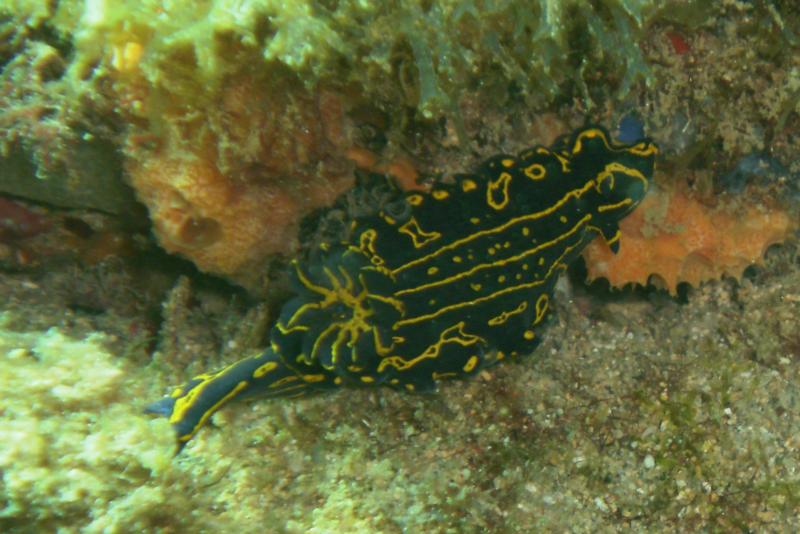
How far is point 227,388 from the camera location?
3.43 meters

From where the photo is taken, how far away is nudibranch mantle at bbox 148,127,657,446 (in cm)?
335

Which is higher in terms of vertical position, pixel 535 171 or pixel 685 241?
pixel 535 171

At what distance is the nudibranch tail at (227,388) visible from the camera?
318cm

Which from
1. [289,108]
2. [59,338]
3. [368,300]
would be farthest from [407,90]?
[59,338]

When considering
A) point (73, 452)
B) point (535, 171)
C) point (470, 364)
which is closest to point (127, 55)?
point (73, 452)

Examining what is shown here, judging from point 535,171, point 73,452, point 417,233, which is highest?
point 535,171

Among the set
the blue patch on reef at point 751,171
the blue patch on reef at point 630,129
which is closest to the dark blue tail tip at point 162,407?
the blue patch on reef at point 630,129

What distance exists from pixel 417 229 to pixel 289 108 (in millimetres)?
1001

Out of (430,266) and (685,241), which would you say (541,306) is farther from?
(685,241)

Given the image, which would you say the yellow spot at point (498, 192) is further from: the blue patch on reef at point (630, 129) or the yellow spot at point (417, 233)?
the blue patch on reef at point (630, 129)

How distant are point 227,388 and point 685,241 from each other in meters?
3.00

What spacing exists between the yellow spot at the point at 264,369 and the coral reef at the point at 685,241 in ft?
7.16

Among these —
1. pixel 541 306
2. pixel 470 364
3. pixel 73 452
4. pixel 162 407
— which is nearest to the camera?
pixel 73 452

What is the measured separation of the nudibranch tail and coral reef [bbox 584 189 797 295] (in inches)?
84.7
